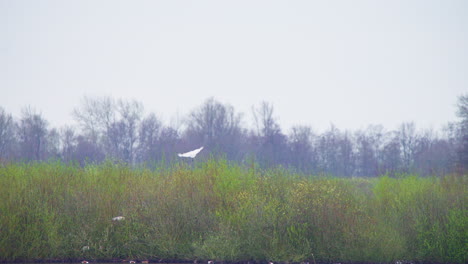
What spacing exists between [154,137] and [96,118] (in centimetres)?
744

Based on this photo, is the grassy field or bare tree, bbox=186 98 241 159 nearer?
the grassy field

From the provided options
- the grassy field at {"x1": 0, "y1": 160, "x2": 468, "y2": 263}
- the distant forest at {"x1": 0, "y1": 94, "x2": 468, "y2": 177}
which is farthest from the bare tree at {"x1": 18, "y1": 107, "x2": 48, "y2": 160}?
the grassy field at {"x1": 0, "y1": 160, "x2": 468, "y2": 263}

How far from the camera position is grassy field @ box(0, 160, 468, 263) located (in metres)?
10.8

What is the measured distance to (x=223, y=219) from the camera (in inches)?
448

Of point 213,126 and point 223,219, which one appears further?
point 213,126

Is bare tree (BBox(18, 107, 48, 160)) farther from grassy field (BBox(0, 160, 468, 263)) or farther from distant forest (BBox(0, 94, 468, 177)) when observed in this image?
grassy field (BBox(0, 160, 468, 263))

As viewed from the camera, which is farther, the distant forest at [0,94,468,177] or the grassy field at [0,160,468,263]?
the distant forest at [0,94,468,177]

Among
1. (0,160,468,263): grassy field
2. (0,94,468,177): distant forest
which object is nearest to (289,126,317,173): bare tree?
(0,94,468,177): distant forest

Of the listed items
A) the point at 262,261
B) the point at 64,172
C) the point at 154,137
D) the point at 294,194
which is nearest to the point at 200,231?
the point at 262,261

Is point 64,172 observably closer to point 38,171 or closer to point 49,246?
point 38,171

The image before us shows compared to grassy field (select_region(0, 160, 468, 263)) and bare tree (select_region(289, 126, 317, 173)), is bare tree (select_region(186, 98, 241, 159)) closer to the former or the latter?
bare tree (select_region(289, 126, 317, 173))

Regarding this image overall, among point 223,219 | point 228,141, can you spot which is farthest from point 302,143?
point 223,219

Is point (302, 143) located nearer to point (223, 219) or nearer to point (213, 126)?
point (213, 126)

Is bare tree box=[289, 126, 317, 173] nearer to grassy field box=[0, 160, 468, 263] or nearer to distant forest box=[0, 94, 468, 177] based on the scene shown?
distant forest box=[0, 94, 468, 177]
